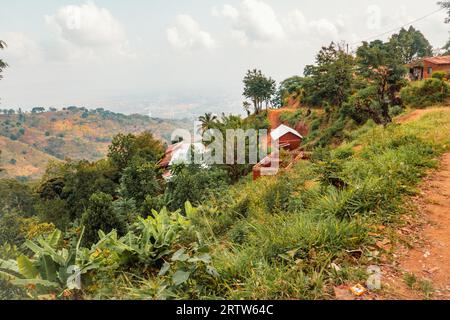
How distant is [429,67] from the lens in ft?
103

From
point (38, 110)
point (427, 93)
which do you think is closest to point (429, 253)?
point (427, 93)

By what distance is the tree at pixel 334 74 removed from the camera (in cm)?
2561

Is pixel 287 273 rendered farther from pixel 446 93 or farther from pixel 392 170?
pixel 446 93

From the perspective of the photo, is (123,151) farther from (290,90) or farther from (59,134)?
(59,134)

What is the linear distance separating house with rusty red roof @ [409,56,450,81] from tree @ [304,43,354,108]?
32.0 ft

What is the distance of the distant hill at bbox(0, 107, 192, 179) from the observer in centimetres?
7912

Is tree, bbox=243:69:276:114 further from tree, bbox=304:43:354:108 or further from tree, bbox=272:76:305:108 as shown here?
tree, bbox=304:43:354:108

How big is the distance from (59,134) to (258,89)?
277 feet

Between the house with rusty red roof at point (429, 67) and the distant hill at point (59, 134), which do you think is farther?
the distant hill at point (59, 134)

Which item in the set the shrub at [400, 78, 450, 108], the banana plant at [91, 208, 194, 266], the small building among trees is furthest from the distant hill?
the banana plant at [91, 208, 194, 266]

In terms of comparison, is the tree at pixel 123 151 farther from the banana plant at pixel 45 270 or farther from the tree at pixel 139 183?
the banana plant at pixel 45 270

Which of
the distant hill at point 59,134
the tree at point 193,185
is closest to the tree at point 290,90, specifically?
the distant hill at point 59,134

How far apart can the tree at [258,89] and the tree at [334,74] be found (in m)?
17.0

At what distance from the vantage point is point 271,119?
38594 millimetres
